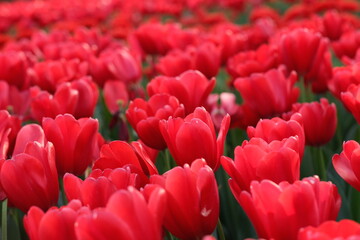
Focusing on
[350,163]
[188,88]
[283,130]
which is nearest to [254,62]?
[188,88]

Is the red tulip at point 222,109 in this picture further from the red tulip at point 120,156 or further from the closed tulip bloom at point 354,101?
the red tulip at point 120,156

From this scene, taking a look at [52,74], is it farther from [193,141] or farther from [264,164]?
[264,164]

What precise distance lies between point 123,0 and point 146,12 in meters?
0.79

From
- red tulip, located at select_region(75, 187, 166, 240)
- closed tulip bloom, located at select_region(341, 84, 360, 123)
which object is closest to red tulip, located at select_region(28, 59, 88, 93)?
closed tulip bloom, located at select_region(341, 84, 360, 123)

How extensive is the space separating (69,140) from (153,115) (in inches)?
11.0

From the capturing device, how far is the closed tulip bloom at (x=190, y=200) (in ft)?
3.24

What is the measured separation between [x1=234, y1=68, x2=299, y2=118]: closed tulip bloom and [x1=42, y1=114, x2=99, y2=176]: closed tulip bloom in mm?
583

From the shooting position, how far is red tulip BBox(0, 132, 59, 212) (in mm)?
1190

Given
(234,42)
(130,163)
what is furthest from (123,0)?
(130,163)

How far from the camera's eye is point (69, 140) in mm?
1394

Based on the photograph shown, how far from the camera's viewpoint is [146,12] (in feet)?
21.4

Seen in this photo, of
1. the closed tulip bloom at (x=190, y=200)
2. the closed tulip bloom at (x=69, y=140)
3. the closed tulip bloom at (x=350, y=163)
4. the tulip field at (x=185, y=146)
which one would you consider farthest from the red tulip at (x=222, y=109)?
the closed tulip bloom at (x=190, y=200)

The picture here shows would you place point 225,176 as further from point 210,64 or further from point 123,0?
point 123,0

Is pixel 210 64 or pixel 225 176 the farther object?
pixel 210 64
